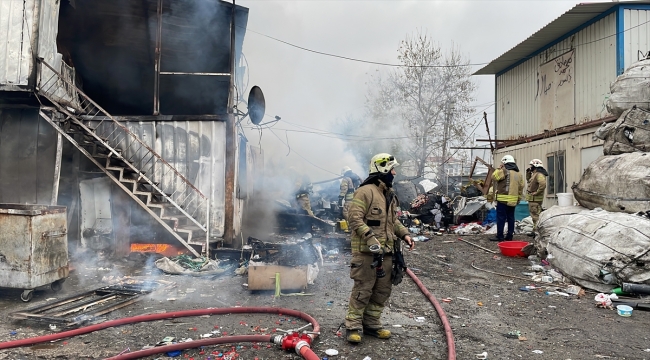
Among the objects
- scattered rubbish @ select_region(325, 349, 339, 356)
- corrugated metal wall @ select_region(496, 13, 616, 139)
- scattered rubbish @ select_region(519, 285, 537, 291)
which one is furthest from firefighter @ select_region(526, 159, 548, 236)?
scattered rubbish @ select_region(325, 349, 339, 356)

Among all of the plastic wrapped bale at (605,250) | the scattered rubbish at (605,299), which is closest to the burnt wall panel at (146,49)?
the plastic wrapped bale at (605,250)

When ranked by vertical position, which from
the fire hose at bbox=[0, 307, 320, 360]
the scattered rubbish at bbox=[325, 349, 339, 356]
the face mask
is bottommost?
the scattered rubbish at bbox=[325, 349, 339, 356]

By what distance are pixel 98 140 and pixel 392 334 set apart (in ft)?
20.9

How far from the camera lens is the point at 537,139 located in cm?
1417

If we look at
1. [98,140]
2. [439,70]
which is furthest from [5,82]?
[439,70]

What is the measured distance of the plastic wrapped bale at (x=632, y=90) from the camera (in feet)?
23.7

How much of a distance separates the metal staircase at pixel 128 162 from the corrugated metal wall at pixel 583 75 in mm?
10641

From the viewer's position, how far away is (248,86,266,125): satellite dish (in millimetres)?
9359

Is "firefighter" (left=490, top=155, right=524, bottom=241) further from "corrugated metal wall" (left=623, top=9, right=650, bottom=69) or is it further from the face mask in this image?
the face mask

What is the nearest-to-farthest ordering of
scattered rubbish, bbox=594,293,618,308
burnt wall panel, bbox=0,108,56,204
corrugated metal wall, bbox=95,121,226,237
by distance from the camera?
scattered rubbish, bbox=594,293,618,308 < burnt wall panel, bbox=0,108,56,204 < corrugated metal wall, bbox=95,121,226,237

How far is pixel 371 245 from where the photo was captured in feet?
12.6

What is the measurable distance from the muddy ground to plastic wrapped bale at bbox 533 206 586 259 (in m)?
0.96

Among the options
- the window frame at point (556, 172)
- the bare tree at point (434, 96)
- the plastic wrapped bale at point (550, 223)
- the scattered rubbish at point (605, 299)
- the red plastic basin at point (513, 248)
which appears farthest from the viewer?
the bare tree at point (434, 96)

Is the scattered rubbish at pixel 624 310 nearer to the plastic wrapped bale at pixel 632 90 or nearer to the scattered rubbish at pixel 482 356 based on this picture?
the scattered rubbish at pixel 482 356
